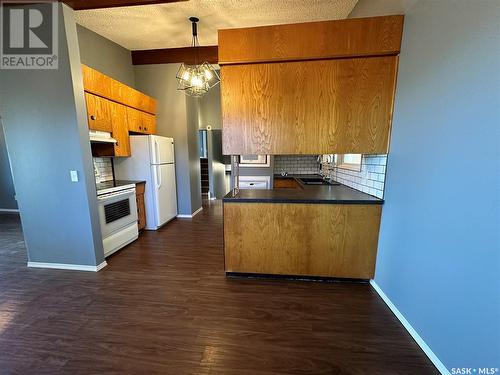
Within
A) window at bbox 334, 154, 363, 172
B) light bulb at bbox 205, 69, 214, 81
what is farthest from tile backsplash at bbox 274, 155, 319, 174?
light bulb at bbox 205, 69, 214, 81

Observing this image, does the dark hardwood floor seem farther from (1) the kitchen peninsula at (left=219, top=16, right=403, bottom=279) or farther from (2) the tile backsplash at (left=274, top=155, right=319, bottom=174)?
(2) the tile backsplash at (left=274, top=155, right=319, bottom=174)

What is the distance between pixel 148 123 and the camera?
3975 millimetres

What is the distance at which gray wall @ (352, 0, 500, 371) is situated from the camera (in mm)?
1032

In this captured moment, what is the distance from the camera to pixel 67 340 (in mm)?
1536

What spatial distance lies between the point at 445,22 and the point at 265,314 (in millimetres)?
2387

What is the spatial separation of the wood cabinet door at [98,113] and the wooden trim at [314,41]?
6.04 ft

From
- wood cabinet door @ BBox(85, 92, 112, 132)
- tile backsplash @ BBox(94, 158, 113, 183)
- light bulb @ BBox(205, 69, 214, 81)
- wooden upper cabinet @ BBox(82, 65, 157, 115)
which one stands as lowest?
tile backsplash @ BBox(94, 158, 113, 183)

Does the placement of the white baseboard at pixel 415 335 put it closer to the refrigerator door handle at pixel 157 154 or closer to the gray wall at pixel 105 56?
the refrigerator door handle at pixel 157 154

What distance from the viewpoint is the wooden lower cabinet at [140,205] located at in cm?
357

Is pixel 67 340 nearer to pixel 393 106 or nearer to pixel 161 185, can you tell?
pixel 161 185

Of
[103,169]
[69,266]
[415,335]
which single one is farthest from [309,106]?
[103,169]

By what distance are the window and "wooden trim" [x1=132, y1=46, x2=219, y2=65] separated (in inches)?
110

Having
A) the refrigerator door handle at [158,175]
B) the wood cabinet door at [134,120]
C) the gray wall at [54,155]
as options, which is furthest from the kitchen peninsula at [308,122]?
the wood cabinet door at [134,120]

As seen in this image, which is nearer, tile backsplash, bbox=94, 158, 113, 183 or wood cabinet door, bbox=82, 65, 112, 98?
wood cabinet door, bbox=82, 65, 112, 98
